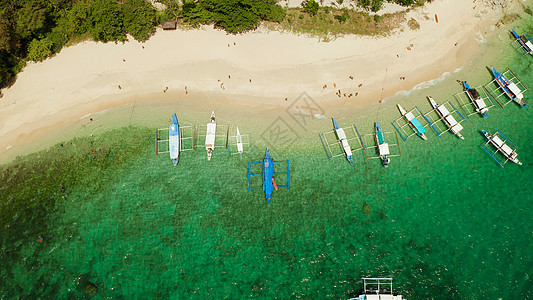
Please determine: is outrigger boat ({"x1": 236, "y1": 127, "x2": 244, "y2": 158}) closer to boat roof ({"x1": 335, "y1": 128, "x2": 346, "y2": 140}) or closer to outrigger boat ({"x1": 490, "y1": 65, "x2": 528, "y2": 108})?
boat roof ({"x1": 335, "y1": 128, "x2": 346, "y2": 140})

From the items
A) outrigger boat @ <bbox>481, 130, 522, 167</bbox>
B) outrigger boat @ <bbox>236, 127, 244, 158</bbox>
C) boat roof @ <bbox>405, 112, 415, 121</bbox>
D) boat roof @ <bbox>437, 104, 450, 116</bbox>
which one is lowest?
outrigger boat @ <bbox>481, 130, 522, 167</bbox>

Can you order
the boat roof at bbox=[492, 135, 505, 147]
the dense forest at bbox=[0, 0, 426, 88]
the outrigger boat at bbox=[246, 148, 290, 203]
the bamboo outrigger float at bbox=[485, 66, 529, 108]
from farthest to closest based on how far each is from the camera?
the bamboo outrigger float at bbox=[485, 66, 529, 108] < the boat roof at bbox=[492, 135, 505, 147] < the dense forest at bbox=[0, 0, 426, 88] < the outrigger boat at bbox=[246, 148, 290, 203]

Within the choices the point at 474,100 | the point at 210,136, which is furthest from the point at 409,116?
the point at 210,136

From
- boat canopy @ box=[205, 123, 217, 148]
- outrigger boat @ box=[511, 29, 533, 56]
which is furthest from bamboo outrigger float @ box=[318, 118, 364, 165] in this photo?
outrigger boat @ box=[511, 29, 533, 56]

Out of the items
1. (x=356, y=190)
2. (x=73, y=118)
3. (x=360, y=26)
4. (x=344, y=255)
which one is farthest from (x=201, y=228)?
(x=360, y=26)

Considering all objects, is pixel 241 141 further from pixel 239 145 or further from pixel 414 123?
pixel 414 123

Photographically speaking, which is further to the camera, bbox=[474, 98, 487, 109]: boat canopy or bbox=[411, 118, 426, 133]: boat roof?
bbox=[474, 98, 487, 109]: boat canopy
